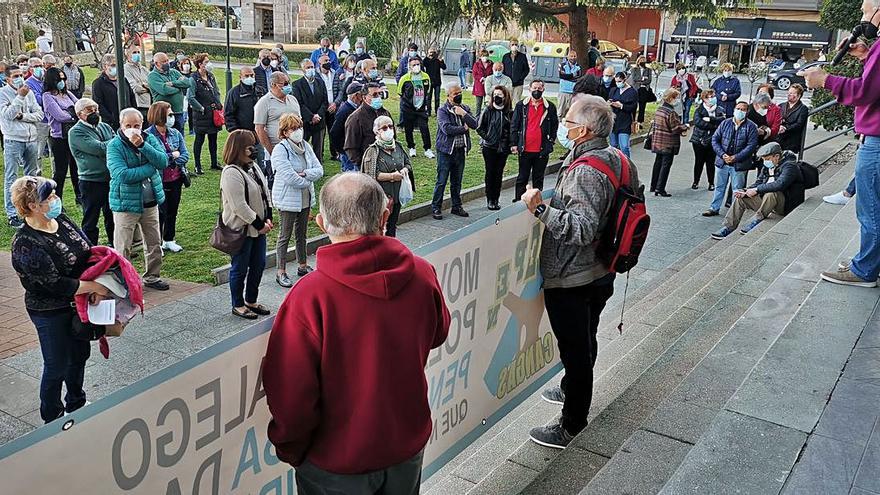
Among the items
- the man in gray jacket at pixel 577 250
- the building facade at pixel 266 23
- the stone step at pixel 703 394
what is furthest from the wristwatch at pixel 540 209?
the building facade at pixel 266 23

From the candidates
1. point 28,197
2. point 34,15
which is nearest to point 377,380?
point 28,197

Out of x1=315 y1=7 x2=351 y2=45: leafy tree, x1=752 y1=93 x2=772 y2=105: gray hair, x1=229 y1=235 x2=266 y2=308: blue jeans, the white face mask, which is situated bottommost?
x1=229 y1=235 x2=266 y2=308: blue jeans

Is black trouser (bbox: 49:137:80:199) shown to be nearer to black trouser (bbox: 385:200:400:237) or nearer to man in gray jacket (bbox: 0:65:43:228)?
man in gray jacket (bbox: 0:65:43:228)

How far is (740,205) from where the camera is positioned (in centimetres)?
1041

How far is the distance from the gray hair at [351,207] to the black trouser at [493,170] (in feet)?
30.4

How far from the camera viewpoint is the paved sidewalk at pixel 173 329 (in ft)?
19.0

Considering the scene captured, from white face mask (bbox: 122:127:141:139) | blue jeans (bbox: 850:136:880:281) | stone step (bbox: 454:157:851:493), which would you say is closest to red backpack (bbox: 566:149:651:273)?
stone step (bbox: 454:157:851:493)

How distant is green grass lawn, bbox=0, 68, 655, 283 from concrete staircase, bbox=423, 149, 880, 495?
4.70 metres

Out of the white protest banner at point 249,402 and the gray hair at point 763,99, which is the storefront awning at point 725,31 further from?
the white protest banner at point 249,402

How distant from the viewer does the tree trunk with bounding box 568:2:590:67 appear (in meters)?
20.2

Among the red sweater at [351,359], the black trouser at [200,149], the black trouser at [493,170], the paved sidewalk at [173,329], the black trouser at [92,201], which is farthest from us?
the black trouser at [200,149]

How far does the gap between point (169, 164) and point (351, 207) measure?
674 cm

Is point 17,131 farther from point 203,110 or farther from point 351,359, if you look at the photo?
point 351,359

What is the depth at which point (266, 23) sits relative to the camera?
5284 centimetres
